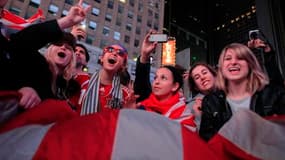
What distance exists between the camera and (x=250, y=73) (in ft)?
A: 6.51

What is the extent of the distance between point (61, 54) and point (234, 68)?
167 centimetres

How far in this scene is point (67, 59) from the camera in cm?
212

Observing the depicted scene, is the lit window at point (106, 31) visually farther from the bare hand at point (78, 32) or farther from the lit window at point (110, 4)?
the bare hand at point (78, 32)

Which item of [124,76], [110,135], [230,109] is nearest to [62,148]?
[110,135]

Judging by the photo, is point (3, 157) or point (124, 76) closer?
point (3, 157)

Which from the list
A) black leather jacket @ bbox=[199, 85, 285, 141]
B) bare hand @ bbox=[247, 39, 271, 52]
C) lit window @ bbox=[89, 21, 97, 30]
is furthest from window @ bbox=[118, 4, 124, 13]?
black leather jacket @ bbox=[199, 85, 285, 141]

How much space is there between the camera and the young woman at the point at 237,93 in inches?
66.4

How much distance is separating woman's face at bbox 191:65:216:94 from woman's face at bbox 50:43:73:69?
4.98ft

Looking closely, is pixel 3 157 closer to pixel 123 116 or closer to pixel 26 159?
pixel 26 159

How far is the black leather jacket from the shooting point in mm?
1662

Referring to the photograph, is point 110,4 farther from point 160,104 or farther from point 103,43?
point 160,104

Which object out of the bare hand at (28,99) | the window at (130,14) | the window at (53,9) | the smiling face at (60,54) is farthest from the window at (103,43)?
the bare hand at (28,99)

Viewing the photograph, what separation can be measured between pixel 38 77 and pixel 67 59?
69cm

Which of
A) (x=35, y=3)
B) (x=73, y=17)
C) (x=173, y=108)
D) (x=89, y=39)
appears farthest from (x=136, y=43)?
(x=73, y=17)
